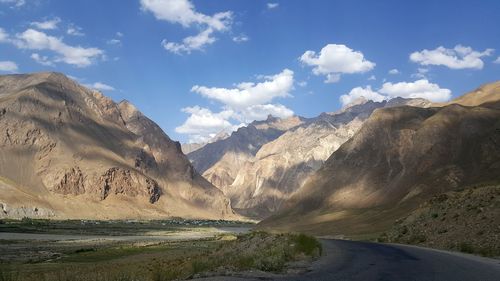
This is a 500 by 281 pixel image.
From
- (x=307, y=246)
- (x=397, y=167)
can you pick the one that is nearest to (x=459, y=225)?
(x=307, y=246)

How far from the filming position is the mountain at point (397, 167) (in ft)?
354

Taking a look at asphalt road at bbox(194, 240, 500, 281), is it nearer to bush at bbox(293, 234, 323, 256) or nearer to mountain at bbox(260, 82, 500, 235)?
bush at bbox(293, 234, 323, 256)

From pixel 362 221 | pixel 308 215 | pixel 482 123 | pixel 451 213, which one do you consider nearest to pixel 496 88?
pixel 482 123

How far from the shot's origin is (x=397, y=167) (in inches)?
5482

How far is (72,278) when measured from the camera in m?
15.6

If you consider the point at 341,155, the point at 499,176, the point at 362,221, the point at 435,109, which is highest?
the point at 435,109

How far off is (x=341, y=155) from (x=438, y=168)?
52.3m

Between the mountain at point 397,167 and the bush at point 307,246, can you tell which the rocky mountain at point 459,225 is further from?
the mountain at point 397,167

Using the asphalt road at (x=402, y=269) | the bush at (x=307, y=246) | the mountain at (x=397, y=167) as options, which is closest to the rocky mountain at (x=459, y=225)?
the asphalt road at (x=402, y=269)

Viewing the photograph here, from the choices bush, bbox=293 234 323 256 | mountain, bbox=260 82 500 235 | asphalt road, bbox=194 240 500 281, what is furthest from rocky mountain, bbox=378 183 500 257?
mountain, bbox=260 82 500 235

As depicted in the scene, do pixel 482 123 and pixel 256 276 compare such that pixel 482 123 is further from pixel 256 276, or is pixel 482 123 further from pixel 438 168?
pixel 256 276

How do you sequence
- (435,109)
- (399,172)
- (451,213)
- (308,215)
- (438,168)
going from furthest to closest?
(435,109), (308,215), (399,172), (438,168), (451,213)

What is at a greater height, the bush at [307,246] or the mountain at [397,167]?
the mountain at [397,167]

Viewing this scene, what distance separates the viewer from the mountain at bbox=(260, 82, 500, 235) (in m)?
108
